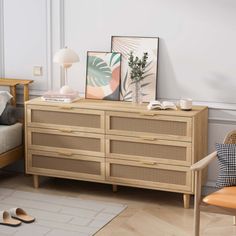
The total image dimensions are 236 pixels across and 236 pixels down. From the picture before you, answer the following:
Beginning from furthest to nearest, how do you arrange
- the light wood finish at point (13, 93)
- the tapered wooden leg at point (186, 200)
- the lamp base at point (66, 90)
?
the light wood finish at point (13, 93) < the lamp base at point (66, 90) < the tapered wooden leg at point (186, 200)

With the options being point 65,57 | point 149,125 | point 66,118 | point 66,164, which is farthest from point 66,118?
point 149,125

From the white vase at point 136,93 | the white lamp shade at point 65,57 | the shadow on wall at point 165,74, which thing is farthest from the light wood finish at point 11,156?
the shadow on wall at point 165,74

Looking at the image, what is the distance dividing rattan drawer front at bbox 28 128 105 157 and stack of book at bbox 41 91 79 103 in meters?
0.25

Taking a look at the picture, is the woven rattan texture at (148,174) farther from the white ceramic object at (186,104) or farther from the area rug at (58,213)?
the white ceramic object at (186,104)

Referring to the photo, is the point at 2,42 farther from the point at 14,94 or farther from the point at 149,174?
the point at 149,174

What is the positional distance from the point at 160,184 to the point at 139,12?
1.35m

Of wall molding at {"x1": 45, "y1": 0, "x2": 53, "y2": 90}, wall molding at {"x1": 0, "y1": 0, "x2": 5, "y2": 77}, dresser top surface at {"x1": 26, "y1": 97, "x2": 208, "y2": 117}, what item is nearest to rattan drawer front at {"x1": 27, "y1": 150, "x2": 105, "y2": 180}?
dresser top surface at {"x1": 26, "y1": 97, "x2": 208, "y2": 117}

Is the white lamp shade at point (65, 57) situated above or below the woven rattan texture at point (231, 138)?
above

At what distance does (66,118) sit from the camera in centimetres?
488

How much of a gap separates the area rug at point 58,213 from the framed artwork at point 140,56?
2.98 feet

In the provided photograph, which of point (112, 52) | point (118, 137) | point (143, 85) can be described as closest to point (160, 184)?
point (118, 137)

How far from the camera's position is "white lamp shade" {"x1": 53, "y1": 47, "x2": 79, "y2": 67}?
4.89 metres

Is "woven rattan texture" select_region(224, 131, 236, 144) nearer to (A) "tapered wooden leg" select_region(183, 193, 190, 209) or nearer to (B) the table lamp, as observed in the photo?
(A) "tapered wooden leg" select_region(183, 193, 190, 209)

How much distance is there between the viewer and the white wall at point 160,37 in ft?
15.5
